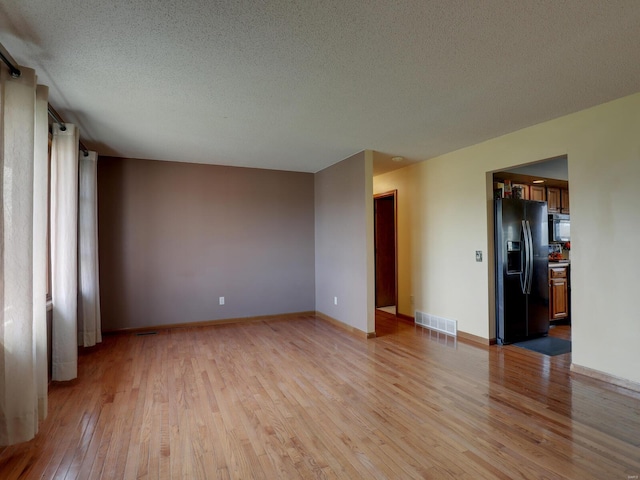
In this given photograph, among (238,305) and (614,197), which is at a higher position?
(614,197)

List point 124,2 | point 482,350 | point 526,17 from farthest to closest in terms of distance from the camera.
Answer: point 482,350, point 526,17, point 124,2

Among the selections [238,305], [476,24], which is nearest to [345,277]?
[238,305]

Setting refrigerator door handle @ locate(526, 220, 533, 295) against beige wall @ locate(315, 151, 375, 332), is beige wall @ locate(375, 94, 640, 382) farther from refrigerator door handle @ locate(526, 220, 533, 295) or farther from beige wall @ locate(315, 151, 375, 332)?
beige wall @ locate(315, 151, 375, 332)

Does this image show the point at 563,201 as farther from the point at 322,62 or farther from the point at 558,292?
the point at 322,62

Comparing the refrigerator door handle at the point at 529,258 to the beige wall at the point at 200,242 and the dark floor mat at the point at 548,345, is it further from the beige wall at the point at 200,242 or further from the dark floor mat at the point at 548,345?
the beige wall at the point at 200,242

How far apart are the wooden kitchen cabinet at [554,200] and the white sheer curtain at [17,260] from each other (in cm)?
637

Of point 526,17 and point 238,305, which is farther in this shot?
point 238,305

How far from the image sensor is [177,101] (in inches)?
115

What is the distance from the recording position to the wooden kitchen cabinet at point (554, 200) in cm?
535

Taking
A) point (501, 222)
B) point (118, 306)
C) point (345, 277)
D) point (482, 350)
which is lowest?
point (482, 350)

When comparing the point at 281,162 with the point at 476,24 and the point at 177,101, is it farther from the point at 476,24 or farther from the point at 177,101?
the point at 476,24

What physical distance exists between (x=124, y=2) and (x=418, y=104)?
2.30 m

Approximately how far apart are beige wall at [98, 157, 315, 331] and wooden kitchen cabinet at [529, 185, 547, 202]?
353cm

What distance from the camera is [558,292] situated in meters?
5.05
